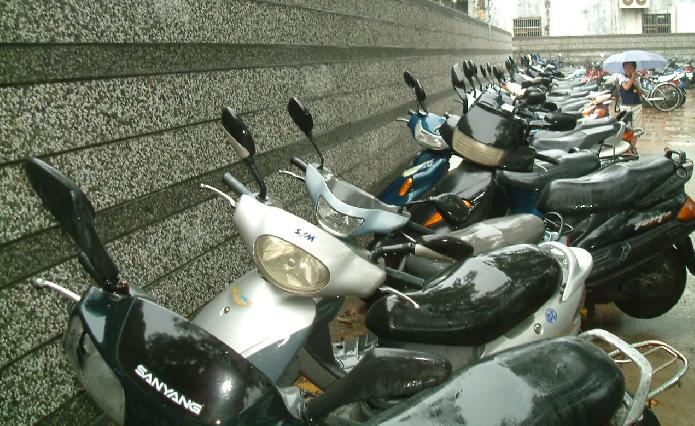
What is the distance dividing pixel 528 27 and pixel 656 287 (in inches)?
1410

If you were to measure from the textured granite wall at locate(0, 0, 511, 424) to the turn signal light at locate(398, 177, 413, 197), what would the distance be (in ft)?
2.42

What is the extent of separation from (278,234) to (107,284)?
0.72 m

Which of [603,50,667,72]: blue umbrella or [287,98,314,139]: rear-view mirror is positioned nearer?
[287,98,314,139]: rear-view mirror

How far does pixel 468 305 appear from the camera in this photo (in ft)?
7.16

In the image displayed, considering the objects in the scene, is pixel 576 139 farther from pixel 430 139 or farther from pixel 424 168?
pixel 424 168

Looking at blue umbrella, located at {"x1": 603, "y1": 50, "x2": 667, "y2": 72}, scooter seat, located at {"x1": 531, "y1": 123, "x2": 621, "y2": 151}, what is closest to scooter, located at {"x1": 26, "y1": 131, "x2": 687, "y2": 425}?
scooter seat, located at {"x1": 531, "y1": 123, "x2": 621, "y2": 151}

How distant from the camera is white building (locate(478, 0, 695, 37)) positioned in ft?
115

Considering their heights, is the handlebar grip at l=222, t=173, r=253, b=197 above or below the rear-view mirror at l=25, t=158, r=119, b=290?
below

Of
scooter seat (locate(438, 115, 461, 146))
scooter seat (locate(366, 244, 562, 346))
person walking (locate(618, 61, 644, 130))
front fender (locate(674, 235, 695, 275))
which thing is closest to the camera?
scooter seat (locate(366, 244, 562, 346))

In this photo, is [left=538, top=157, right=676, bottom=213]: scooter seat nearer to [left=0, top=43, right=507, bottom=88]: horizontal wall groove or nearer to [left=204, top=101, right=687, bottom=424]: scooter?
[left=204, top=101, right=687, bottom=424]: scooter

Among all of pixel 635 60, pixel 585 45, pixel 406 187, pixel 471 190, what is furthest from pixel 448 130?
pixel 585 45

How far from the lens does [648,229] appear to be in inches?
143

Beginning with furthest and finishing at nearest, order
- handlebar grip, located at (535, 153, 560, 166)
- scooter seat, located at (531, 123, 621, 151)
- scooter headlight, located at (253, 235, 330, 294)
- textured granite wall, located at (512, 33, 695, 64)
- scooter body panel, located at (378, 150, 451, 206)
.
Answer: textured granite wall, located at (512, 33, 695, 64), scooter seat, located at (531, 123, 621, 151), scooter body panel, located at (378, 150, 451, 206), handlebar grip, located at (535, 153, 560, 166), scooter headlight, located at (253, 235, 330, 294)

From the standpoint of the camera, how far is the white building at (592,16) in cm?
3506
